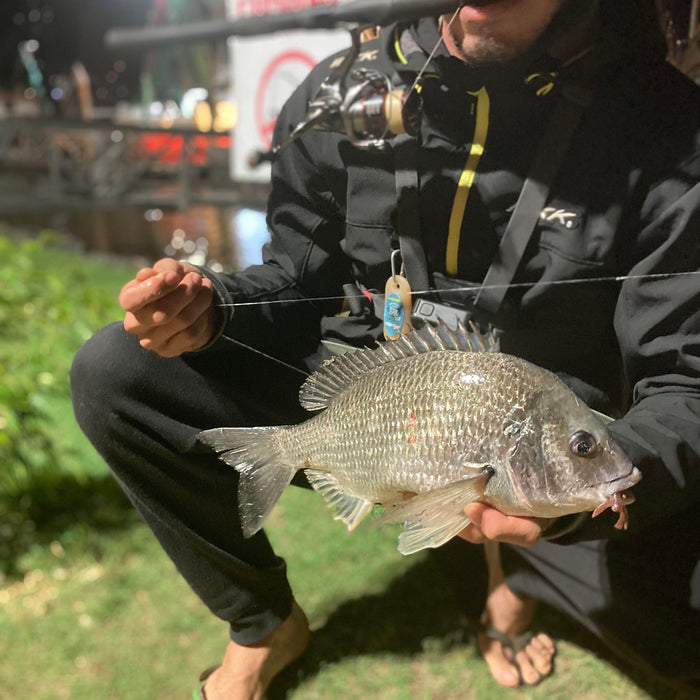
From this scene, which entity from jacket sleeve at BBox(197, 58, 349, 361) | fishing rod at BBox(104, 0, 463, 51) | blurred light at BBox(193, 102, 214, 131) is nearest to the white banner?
blurred light at BBox(193, 102, 214, 131)

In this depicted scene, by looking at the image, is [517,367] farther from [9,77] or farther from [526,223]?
[9,77]

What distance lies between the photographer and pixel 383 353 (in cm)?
91

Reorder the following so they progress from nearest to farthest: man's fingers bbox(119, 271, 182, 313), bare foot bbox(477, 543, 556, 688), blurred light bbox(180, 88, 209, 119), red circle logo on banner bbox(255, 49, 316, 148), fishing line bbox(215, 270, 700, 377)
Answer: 1. man's fingers bbox(119, 271, 182, 313)
2. fishing line bbox(215, 270, 700, 377)
3. bare foot bbox(477, 543, 556, 688)
4. blurred light bbox(180, 88, 209, 119)
5. red circle logo on banner bbox(255, 49, 316, 148)

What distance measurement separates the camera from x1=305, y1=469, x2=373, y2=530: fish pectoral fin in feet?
3.08

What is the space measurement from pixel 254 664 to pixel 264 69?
64.0 inches

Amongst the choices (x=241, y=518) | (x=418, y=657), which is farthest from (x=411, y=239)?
(x=418, y=657)

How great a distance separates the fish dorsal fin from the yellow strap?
141mm

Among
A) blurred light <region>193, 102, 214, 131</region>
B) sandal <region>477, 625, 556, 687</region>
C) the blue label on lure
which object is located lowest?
sandal <region>477, 625, 556, 687</region>

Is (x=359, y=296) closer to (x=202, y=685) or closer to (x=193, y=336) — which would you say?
(x=193, y=336)

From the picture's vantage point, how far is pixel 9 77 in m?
3.70

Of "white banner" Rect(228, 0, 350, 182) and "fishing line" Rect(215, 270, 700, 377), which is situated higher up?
"white banner" Rect(228, 0, 350, 182)

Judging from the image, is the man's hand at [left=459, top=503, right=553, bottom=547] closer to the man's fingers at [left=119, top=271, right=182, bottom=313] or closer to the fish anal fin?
the fish anal fin

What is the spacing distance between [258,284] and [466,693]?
944 mm

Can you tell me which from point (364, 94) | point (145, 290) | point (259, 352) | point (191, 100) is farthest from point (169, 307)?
point (191, 100)
